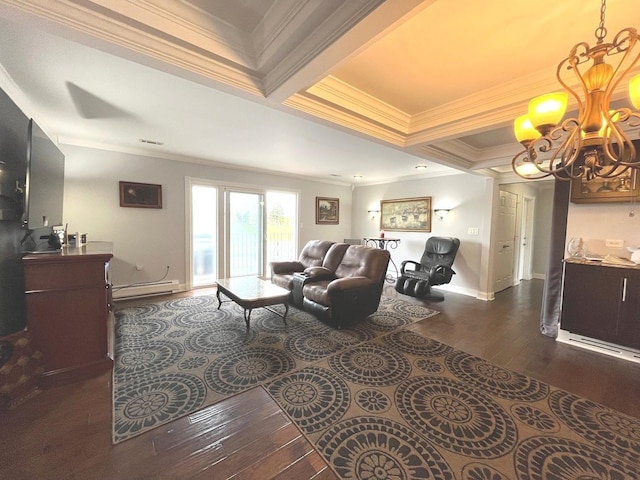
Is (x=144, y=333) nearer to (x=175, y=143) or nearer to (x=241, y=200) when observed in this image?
(x=175, y=143)

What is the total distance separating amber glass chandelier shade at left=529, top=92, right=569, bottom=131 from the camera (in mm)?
1407

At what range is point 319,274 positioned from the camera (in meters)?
3.60

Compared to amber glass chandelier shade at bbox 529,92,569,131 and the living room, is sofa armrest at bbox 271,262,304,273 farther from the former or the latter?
amber glass chandelier shade at bbox 529,92,569,131

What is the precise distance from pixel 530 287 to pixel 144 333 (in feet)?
22.5

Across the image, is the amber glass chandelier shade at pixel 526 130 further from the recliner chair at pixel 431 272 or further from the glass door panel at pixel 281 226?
the glass door panel at pixel 281 226

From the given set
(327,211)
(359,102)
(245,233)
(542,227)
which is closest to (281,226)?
(245,233)

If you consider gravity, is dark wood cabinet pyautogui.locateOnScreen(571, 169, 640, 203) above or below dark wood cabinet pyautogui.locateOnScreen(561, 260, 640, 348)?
above

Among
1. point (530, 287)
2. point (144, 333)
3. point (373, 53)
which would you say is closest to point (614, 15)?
point (373, 53)

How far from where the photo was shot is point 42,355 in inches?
76.0

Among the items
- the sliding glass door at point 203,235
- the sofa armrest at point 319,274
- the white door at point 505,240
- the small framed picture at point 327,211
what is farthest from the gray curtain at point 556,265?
the sliding glass door at point 203,235

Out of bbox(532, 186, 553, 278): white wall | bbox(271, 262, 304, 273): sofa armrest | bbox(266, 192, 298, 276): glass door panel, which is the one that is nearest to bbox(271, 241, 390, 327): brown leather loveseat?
bbox(271, 262, 304, 273): sofa armrest

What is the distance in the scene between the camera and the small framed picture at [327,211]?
255 inches

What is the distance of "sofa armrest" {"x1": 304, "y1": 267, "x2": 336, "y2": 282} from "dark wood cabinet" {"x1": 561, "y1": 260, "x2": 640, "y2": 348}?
269 cm

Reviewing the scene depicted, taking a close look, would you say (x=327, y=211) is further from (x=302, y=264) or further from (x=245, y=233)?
(x=302, y=264)
